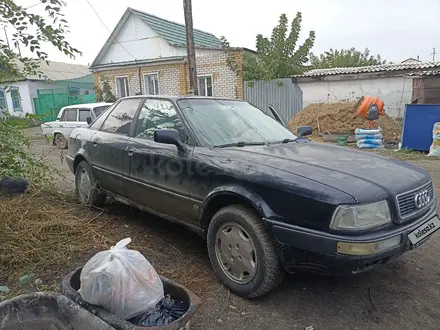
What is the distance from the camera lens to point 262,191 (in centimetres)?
253

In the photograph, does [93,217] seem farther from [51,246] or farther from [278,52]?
[278,52]

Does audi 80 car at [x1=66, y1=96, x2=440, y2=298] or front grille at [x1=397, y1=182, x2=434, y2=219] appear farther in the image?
front grille at [x1=397, y1=182, x2=434, y2=219]

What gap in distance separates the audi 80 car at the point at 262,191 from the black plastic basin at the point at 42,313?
114cm

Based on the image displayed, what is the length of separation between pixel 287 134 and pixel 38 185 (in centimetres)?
380

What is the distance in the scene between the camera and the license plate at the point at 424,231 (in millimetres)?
2443

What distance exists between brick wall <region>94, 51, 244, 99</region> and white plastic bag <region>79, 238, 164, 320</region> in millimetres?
13182

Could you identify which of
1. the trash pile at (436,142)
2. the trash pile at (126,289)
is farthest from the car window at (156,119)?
the trash pile at (436,142)

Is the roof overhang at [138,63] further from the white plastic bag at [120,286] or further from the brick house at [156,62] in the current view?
the white plastic bag at [120,286]

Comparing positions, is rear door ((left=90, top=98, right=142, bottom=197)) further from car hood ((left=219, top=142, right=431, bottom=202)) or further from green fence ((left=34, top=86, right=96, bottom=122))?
green fence ((left=34, top=86, right=96, bottom=122))

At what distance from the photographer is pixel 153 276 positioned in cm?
235

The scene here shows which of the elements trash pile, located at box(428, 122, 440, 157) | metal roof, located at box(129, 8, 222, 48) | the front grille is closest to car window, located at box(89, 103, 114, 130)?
the front grille

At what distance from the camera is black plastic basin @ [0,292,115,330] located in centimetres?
222

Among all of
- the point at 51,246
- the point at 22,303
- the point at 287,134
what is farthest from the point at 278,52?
the point at 22,303

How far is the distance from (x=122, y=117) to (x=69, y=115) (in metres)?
8.94
